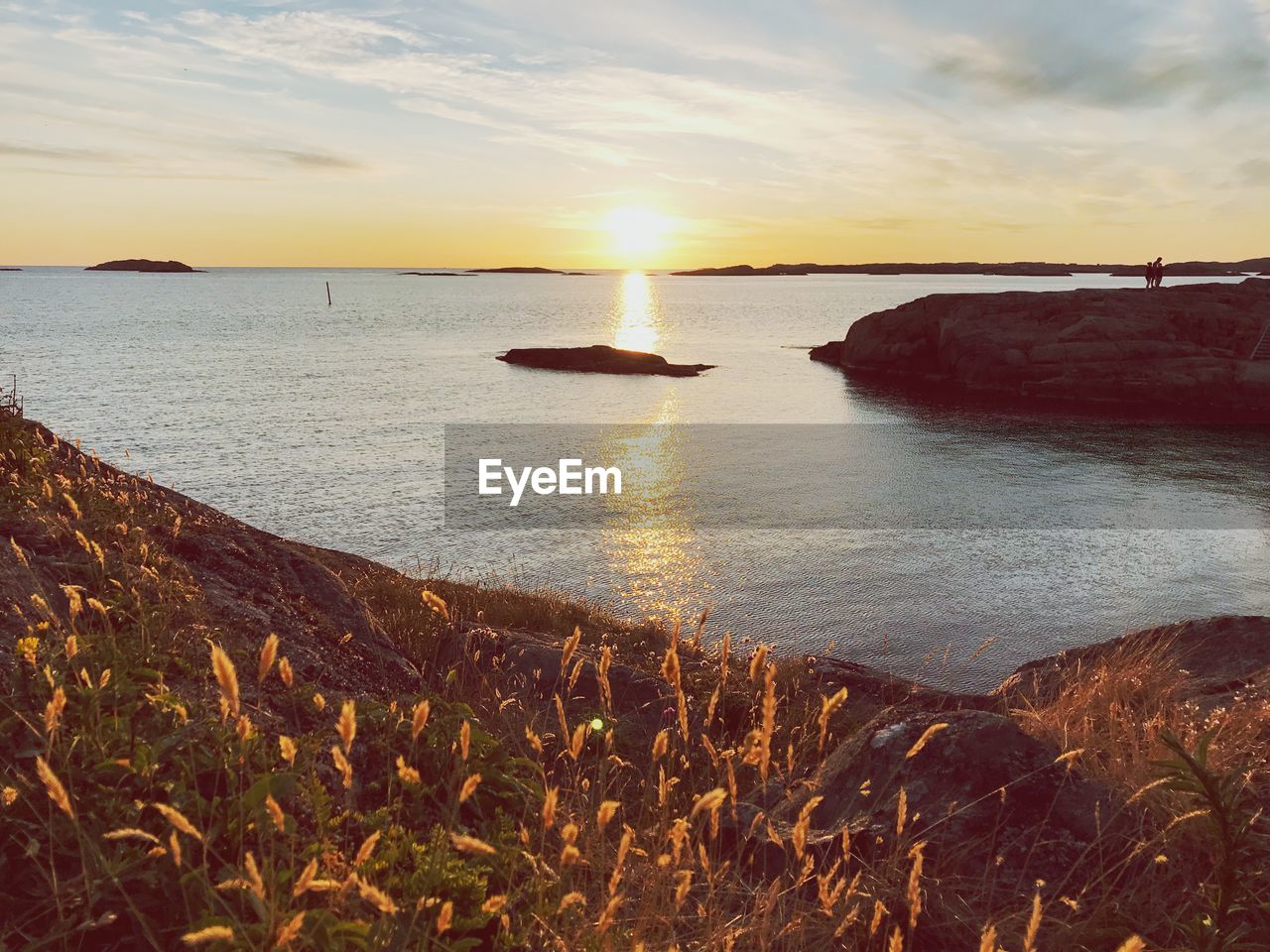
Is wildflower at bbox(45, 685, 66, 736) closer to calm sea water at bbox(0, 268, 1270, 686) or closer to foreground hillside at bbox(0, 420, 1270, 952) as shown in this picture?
foreground hillside at bbox(0, 420, 1270, 952)

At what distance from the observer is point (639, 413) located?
170ft

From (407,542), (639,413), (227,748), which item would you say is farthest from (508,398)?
(227,748)

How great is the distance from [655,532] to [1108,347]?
1785 inches

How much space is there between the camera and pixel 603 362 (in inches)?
3007

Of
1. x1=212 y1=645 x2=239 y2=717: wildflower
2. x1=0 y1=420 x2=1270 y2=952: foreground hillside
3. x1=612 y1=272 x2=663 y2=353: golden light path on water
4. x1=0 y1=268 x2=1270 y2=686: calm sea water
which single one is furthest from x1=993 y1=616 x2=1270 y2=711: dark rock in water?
x1=612 y1=272 x2=663 y2=353: golden light path on water

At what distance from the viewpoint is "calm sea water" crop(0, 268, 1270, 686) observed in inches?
771

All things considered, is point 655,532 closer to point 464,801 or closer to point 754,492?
point 754,492

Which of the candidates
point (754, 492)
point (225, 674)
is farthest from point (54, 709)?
point (754, 492)

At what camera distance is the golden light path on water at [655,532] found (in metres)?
20.5

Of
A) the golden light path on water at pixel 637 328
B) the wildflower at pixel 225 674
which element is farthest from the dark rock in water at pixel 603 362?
the wildflower at pixel 225 674

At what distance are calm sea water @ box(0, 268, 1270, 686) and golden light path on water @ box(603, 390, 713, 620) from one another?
12cm

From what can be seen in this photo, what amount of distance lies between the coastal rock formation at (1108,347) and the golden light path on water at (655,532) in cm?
3087

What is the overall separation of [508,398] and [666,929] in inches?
2122

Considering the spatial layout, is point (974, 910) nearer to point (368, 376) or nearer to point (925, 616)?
point (925, 616)
